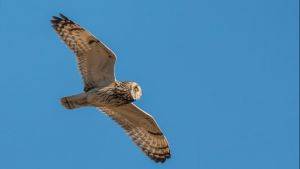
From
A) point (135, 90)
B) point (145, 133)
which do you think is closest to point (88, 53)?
point (135, 90)

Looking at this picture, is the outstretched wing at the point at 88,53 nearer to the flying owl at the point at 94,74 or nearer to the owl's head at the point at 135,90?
the flying owl at the point at 94,74

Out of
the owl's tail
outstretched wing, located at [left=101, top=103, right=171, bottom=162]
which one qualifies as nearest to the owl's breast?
the owl's tail

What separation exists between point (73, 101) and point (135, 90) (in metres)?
1.15

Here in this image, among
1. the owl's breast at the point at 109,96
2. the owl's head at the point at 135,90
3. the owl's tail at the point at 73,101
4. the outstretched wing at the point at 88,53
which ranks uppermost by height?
the outstretched wing at the point at 88,53

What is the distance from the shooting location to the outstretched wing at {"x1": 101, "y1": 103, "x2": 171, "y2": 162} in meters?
15.4

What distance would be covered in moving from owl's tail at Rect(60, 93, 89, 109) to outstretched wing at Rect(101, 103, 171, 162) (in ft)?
4.16

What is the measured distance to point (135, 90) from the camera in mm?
14367

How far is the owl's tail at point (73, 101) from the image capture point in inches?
555

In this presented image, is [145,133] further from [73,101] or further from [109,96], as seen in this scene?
[73,101]

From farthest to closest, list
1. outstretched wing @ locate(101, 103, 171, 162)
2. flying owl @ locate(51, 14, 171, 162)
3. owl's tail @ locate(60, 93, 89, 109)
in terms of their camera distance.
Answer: outstretched wing @ locate(101, 103, 171, 162), flying owl @ locate(51, 14, 171, 162), owl's tail @ locate(60, 93, 89, 109)

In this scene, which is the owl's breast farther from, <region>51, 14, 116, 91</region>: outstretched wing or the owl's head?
<region>51, 14, 116, 91</region>: outstretched wing

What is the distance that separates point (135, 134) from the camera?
15.6 m

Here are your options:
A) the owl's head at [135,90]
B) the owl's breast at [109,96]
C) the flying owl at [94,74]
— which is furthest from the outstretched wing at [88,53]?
the owl's head at [135,90]

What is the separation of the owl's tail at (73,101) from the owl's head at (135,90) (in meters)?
0.86
